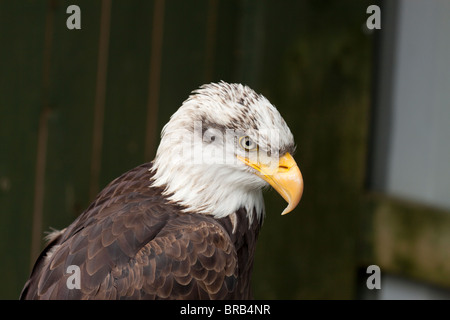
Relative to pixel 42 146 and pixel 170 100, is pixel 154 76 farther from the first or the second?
pixel 42 146

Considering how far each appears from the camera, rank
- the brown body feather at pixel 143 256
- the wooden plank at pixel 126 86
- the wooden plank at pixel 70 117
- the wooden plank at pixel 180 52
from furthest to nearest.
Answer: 1. the wooden plank at pixel 180 52
2. the wooden plank at pixel 126 86
3. the wooden plank at pixel 70 117
4. the brown body feather at pixel 143 256

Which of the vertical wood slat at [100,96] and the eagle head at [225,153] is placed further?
the vertical wood slat at [100,96]

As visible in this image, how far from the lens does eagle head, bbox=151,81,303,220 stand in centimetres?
185

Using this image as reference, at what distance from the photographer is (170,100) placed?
9.14 feet

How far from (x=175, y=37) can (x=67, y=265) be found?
49.1 inches

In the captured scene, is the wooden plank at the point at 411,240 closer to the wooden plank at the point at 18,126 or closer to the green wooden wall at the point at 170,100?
the green wooden wall at the point at 170,100

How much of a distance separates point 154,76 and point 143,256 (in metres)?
1.13

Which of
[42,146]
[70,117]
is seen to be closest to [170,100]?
[70,117]

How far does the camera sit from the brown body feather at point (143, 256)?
1738 millimetres

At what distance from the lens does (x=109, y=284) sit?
1.73 meters

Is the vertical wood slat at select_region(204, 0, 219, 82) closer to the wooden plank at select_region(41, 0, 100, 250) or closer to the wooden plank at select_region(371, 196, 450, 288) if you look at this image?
the wooden plank at select_region(41, 0, 100, 250)

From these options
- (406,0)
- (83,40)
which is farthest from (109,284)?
(406,0)

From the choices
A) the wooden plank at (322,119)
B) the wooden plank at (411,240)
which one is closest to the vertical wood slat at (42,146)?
the wooden plank at (322,119)
